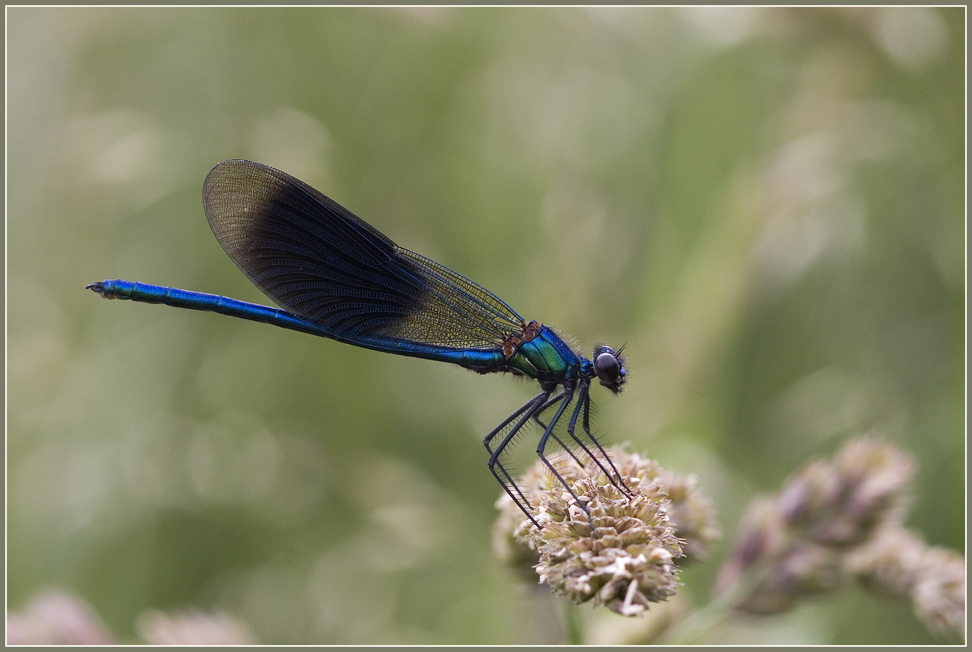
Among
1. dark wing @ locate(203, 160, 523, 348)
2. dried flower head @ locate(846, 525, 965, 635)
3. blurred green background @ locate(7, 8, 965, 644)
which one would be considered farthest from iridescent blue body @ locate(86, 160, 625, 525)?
dried flower head @ locate(846, 525, 965, 635)

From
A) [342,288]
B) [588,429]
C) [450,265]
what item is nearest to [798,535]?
[588,429]

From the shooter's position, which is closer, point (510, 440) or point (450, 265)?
point (510, 440)

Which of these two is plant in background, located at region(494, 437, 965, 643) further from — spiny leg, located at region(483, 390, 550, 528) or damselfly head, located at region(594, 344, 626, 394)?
damselfly head, located at region(594, 344, 626, 394)

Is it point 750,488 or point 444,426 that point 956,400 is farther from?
point 444,426

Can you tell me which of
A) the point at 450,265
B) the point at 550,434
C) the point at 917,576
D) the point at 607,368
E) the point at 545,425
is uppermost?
the point at 450,265

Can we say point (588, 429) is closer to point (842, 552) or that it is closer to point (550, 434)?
point (550, 434)

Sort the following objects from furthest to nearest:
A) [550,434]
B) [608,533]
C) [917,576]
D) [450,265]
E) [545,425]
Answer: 1. [450,265]
2. [545,425]
3. [550,434]
4. [917,576]
5. [608,533]

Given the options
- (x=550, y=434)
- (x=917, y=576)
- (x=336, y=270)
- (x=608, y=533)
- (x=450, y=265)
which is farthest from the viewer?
(x=450, y=265)
